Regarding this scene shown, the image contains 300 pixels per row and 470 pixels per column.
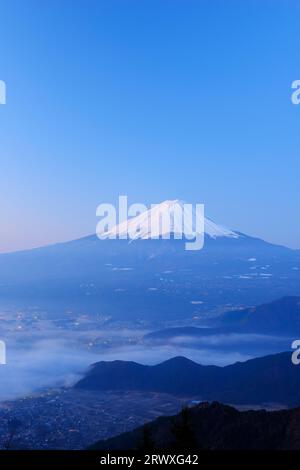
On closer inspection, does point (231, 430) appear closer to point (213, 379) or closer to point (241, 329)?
point (213, 379)

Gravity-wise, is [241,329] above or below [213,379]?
above

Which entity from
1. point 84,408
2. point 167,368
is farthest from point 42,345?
point 84,408

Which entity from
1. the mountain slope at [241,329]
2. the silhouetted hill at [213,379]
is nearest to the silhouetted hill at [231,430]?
the silhouetted hill at [213,379]

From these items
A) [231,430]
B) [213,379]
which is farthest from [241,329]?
[231,430]

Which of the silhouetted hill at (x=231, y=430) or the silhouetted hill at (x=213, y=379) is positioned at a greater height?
the silhouetted hill at (x=231, y=430)

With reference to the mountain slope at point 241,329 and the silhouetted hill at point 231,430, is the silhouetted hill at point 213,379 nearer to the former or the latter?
the silhouetted hill at point 231,430

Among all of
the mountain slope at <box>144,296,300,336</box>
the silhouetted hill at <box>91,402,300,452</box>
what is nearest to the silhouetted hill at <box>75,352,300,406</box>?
the silhouetted hill at <box>91,402,300,452</box>
